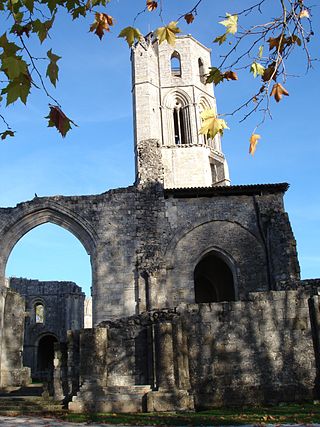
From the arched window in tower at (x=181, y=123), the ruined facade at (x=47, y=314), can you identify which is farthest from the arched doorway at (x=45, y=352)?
the arched window in tower at (x=181, y=123)

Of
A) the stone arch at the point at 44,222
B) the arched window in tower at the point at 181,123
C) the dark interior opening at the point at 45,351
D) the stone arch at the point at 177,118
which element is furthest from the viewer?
the dark interior opening at the point at 45,351

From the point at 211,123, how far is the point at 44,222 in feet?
50.6

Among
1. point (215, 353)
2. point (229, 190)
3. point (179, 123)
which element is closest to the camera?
point (215, 353)

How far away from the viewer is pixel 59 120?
11.9 ft

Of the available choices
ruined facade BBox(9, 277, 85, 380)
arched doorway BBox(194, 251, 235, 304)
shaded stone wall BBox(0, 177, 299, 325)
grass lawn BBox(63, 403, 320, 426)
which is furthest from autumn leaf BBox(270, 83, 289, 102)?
ruined facade BBox(9, 277, 85, 380)

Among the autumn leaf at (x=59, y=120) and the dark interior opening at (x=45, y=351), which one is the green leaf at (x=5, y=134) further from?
the dark interior opening at (x=45, y=351)

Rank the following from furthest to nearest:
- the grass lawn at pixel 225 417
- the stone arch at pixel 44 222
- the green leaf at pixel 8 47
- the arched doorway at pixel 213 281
Result: the arched doorway at pixel 213 281, the stone arch at pixel 44 222, the grass lawn at pixel 225 417, the green leaf at pixel 8 47

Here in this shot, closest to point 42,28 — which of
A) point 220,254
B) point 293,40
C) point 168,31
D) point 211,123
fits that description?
point 168,31

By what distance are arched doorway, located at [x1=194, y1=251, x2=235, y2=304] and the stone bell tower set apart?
18.5 ft

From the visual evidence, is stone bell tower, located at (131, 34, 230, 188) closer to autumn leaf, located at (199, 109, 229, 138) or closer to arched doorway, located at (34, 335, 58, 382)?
arched doorway, located at (34, 335, 58, 382)

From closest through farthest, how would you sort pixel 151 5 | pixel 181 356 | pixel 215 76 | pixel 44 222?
pixel 215 76, pixel 151 5, pixel 181 356, pixel 44 222

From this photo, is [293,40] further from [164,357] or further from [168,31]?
[164,357]

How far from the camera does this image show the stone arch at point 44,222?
17781 millimetres

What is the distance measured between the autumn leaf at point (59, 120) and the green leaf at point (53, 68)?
198 mm
